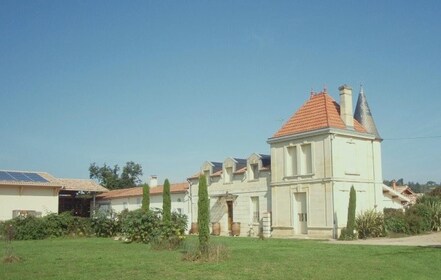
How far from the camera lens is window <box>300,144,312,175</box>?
3073 cm

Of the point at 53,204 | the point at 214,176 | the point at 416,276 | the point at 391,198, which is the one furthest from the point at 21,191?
the point at 416,276

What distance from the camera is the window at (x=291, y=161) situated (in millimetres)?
31625

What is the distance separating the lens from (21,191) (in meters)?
38.8

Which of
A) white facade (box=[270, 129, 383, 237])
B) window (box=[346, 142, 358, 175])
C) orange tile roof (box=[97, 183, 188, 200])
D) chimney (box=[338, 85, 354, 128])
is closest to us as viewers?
white facade (box=[270, 129, 383, 237])

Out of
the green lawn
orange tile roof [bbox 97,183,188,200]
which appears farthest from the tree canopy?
the green lawn

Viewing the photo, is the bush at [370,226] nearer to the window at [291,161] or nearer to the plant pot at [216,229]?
the window at [291,161]

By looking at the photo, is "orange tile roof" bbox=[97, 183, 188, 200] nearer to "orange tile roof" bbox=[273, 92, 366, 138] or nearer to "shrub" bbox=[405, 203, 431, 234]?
"orange tile roof" bbox=[273, 92, 366, 138]

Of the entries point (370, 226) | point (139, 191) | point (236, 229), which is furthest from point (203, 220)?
point (139, 191)

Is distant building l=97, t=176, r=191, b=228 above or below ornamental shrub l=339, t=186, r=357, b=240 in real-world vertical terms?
above

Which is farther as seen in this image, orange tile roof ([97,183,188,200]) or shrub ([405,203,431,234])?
orange tile roof ([97,183,188,200])

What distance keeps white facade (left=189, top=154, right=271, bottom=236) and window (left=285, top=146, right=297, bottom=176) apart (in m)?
2.51

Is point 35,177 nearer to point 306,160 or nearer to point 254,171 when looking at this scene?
point 254,171

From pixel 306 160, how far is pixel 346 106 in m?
4.19

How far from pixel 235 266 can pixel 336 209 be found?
52.7 ft
